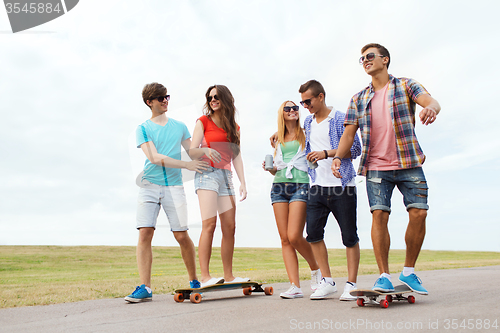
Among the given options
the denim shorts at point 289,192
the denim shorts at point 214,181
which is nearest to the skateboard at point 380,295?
the denim shorts at point 289,192

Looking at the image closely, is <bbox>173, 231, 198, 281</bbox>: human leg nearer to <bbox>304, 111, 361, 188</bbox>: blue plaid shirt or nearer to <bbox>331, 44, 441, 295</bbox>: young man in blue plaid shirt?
<bbox>304, 111, 361, 188</bbox>: blue plaid shirt

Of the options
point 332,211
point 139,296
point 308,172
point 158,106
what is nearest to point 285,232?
point 332,211

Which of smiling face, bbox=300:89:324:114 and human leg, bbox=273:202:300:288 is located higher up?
smiling face, bbox=300:89:324:114

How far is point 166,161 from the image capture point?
5406 millimetres

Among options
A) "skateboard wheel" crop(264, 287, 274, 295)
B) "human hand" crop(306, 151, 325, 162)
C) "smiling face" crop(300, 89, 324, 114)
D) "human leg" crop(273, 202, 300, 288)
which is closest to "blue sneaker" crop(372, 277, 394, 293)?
"human leg" crop(273, 202, 300, 288)

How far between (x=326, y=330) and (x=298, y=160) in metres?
2.76

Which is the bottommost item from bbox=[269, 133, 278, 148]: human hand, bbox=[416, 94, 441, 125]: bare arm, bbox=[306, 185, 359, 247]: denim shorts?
bbox=[306, 185, 359, 247]: denim shorts

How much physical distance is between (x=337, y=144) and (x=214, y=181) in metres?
1.68

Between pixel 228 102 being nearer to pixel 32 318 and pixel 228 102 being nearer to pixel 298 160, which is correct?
pixel 298 160

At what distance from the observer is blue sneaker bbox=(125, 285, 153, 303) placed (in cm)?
505

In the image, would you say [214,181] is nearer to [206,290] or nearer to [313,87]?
[206,290]

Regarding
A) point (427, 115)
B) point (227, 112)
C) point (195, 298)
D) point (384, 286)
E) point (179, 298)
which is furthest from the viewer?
point (227, 112)

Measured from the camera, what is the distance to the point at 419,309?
367cm

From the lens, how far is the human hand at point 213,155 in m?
5.39
